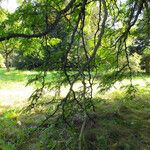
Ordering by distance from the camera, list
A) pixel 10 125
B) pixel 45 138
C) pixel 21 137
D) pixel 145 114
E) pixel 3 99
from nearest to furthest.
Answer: pixel 45 138 < pixel 21 137 < pixel 10 125 < pixel 145 114 < pixel 3 99

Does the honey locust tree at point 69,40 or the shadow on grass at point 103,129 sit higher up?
the honey locust tree at point 69,40

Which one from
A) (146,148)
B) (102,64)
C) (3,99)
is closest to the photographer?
(146,148)

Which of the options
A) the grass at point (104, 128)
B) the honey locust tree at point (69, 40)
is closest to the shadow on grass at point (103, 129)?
the grass at point (104, 128)

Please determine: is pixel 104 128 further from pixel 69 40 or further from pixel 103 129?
pixel 69 40

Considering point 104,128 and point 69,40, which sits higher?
point 69,40

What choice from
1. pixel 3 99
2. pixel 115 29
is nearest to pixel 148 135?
pixel 115 29

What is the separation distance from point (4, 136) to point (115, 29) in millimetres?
2858

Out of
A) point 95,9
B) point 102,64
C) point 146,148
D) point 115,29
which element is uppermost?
point 95,9

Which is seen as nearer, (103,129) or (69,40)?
(69,40)

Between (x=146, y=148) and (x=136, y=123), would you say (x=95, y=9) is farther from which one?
(x=146, y=148)

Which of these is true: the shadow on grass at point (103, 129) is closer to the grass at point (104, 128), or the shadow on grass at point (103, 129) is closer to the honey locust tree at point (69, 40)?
the grass at point (104, 128)

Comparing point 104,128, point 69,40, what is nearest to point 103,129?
point 104,128

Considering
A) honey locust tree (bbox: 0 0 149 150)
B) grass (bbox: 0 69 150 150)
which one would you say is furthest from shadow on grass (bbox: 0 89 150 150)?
honey locust tree (bbox: 0 0 149 150)

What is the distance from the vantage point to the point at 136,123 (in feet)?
21.4
